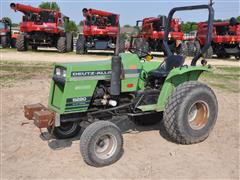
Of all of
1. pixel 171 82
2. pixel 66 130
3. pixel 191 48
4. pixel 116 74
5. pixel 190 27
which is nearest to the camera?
pixel 116 74

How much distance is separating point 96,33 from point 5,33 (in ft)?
25.8

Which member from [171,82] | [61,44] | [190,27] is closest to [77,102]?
[171,82]

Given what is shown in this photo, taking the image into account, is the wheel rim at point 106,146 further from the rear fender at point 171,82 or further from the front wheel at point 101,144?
the rear fender at point 171,82

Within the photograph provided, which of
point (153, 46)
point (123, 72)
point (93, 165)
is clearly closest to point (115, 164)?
point (93, 165)

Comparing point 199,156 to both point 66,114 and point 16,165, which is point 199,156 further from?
point 16,165

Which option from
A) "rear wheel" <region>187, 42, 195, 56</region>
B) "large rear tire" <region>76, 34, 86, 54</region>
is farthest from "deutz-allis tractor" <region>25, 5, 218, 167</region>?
"rear wheel" <region>187, 42, 195, 56</region>

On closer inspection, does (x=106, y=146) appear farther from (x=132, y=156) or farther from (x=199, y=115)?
(x=199, y=115)

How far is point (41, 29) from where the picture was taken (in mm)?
19516

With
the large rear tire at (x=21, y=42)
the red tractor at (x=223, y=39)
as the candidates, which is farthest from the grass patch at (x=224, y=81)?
the large rear tire at (x=21, y=42)

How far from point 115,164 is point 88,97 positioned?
0.88 metres

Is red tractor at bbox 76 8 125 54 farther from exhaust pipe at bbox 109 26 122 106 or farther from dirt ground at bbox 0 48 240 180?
exhaust pipe at bbox 109 26 122 106

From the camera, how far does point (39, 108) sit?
440 centimetres

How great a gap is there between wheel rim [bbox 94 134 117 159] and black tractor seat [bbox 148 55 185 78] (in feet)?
4.11

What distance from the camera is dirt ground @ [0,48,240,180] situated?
396 centimetres
